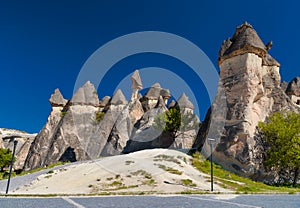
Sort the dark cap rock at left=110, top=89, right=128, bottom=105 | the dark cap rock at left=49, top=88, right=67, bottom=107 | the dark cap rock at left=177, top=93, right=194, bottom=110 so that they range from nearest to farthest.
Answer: the dark cap rock at left=177, top=93, right=194, bottom=110 → the dark cap rock at left=49, top=88, right=67, bottom=107 → the dark cap rock at left=110, top=89, right=128, bottom=105

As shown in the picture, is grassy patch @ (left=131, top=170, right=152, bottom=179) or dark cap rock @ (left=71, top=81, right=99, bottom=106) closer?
grassy patch @ (left=131, top=170, right=152, bottom=179)

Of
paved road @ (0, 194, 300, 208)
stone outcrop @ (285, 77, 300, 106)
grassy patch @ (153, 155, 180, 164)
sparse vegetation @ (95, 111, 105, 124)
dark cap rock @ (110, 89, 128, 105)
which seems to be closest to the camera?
paved road @ (0, 194, 300, 208)

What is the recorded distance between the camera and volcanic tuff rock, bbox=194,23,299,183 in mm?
15133

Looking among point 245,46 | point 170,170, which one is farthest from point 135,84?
point 170,170

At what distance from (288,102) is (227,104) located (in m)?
6.72

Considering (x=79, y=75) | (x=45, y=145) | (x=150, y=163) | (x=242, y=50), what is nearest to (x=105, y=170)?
(x=150, y=163)

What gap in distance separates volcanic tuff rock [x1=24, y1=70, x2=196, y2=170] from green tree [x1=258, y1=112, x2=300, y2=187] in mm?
12241

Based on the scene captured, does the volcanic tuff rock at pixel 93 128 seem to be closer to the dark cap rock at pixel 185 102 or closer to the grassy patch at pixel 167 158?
the dark cap rock at pixel 185 102

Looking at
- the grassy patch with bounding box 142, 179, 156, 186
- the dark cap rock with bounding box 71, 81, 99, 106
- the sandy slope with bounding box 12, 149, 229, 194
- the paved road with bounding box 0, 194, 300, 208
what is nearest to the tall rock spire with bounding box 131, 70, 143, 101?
the dark cap rock with bounding box 71, 81, 99, 106

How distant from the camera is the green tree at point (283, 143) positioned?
14.5m

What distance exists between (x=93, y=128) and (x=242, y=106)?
24.3 metres

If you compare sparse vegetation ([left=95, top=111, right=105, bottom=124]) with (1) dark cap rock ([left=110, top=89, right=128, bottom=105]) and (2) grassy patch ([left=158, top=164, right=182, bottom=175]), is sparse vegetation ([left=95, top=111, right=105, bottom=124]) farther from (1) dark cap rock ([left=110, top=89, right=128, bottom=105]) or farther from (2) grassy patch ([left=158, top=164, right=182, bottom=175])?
(2) grassy patch ([left=158, top=164, right=182, bottom=175])

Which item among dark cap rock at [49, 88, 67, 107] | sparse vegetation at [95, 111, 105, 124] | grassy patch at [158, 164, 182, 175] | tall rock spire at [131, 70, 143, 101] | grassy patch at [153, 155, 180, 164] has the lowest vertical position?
grassy patch at [158, 164, 182, 175]

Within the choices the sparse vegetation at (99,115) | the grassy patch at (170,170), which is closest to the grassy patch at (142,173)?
the grassy patch at (170,170)
